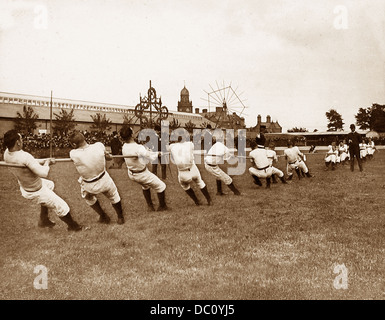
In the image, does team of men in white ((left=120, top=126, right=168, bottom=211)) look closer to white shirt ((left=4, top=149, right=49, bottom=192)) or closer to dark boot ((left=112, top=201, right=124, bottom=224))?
dark boot ((left=112, top=201, right=124, bottom=224))

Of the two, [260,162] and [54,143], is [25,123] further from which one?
[260,162]

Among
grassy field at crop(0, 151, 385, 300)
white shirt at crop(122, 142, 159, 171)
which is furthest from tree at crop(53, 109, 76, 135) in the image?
white shirt at crop(122, 142, 159, 171)

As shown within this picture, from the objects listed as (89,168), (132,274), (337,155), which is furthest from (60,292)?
(337,155)

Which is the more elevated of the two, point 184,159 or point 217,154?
point 217,154

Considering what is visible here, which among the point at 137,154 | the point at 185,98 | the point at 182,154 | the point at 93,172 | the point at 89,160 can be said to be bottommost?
the point at 93,172

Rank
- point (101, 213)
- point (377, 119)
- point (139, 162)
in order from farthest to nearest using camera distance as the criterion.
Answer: point (377, 119) → point (139, 162) → point (101, 213)

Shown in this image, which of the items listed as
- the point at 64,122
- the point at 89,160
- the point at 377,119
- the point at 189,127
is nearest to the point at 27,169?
the point at 89,160

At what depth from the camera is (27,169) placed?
15.3 ft

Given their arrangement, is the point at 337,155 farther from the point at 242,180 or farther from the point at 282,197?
the point at 282,197

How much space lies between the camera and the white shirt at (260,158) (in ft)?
34.7

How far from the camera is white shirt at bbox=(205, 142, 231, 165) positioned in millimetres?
8445

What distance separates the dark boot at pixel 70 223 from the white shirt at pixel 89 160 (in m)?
0.56

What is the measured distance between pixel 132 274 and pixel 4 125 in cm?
3340

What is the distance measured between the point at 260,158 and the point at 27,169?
283 inches
